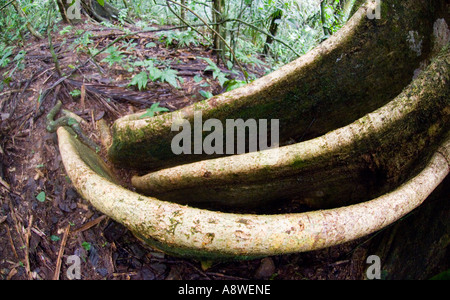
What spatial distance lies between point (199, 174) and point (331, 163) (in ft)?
2.98

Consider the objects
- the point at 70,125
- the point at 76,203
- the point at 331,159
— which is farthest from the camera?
the point at 70,125

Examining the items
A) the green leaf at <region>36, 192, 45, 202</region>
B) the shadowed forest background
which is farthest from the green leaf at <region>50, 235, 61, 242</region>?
the green leaf at <region>36, 192, 45, 202</region>

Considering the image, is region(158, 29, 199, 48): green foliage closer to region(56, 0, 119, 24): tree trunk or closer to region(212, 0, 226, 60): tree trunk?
region(212, 0, 226, 60): tree trunk

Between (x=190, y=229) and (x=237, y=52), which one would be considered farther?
(x=237, y=52)

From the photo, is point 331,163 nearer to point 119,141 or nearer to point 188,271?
point 188,271

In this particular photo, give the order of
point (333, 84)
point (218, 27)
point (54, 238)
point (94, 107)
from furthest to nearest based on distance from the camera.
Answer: point (218, 27)
point (94, 107)
point (54, 238)
point (333, 84)

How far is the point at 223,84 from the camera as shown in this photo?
3.29 m

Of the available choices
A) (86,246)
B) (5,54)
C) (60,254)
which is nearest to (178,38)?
(5,54)

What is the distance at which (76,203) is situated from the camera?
268 cm

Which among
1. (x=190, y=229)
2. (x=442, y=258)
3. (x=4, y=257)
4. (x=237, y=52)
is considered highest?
(x=237, y=52)

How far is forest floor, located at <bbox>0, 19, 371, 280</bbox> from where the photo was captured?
2.35 metres

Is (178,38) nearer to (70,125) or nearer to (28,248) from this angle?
(70,125)

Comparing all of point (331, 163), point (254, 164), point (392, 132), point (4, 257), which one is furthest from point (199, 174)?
point (4, 257)

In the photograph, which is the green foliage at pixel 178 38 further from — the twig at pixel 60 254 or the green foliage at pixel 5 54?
the twig at pixel 60 254
